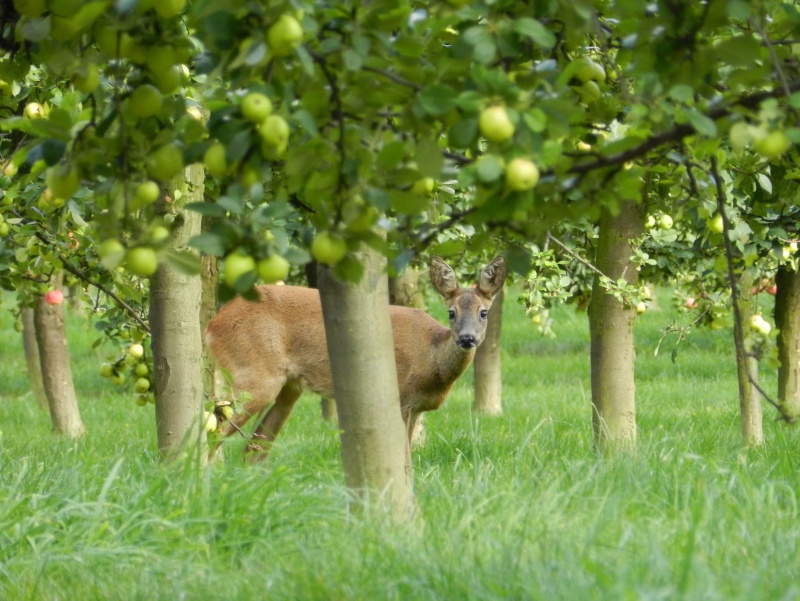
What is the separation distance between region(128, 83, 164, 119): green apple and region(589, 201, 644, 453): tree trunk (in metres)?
3.78

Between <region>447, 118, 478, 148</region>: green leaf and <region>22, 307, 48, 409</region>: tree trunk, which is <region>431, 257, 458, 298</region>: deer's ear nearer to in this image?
<region>447, 118, 478, 148</region>: green leaf

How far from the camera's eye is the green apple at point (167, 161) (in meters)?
2.30

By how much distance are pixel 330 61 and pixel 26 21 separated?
0.78 metres

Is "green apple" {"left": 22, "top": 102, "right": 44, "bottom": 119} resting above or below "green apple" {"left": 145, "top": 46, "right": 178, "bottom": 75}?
above

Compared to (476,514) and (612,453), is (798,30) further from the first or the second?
(612,453)

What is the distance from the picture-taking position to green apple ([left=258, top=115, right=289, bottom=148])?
2.09 meters

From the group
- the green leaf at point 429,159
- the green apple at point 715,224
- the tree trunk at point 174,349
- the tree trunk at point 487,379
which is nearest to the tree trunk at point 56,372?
the tree trunk at point 487,379

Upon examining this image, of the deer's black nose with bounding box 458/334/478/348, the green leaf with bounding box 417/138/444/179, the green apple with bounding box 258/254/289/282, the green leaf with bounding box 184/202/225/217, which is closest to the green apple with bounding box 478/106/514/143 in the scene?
the green leaf with bounding box 417/138/444/179

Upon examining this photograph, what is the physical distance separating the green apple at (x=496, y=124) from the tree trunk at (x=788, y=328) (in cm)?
637

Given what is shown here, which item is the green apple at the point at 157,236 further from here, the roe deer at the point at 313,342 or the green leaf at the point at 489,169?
the roe deer at the point at 313,342

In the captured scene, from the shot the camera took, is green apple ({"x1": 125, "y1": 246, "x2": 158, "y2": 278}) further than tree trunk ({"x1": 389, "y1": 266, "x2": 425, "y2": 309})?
No

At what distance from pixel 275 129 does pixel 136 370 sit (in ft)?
14.6

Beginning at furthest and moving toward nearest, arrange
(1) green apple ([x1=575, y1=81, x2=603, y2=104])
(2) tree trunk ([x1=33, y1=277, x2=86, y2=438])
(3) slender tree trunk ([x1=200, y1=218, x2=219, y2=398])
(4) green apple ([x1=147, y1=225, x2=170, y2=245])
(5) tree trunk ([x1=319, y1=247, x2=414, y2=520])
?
(2) tree trunk ([x1=33, y1=277, x2=86, y2=438]) → (3) slender tree trunk ([x1=200, y1=218, x2=219, y2=398]) → (5) tree trunk ([x1=319, y1=247, x2=414, y2=520]) → (1) green apple ([x1=575, y1=81, x2=603, y2=104]) → (4) green apple ([x1=147, y1=225, x2=170, y2=245])

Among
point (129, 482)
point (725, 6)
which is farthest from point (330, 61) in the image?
point (129, 482)
